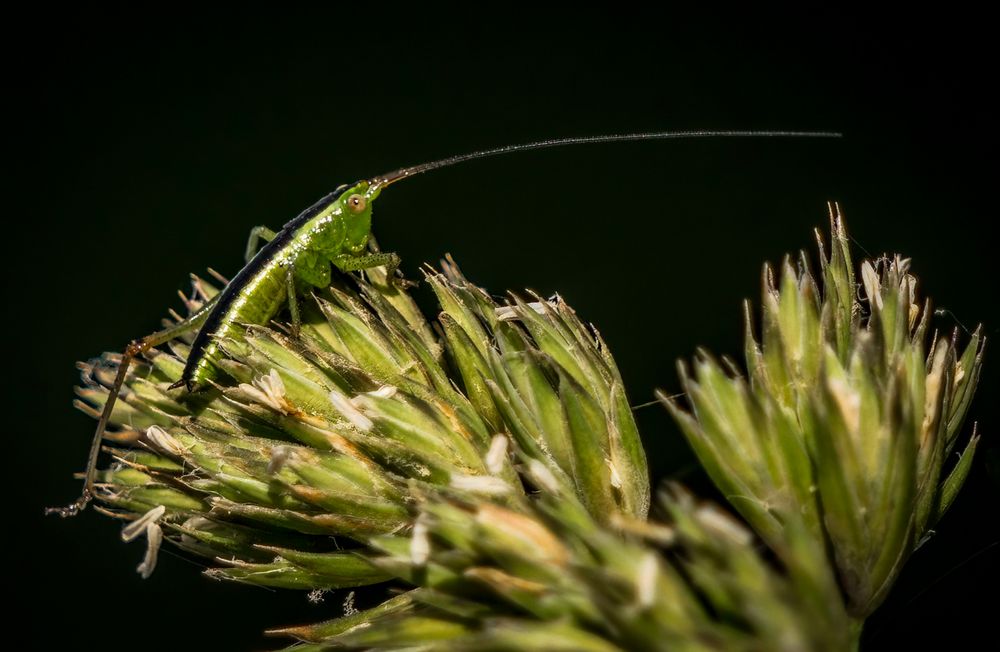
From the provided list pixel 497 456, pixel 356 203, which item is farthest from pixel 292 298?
pixel 497 456

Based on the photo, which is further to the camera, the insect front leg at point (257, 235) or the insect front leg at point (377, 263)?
the insect front leg at point (257, 235)

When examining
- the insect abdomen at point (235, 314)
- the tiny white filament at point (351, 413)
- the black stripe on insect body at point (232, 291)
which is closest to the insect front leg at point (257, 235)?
the black stripe on insect body at point (232, 291)

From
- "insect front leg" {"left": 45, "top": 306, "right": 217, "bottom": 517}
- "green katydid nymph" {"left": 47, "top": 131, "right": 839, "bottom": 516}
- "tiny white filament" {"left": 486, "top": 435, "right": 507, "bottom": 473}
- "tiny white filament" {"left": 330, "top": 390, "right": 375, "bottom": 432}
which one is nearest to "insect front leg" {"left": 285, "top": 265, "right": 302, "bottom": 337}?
"green katydid nymph" {"left": 47, "top": 131, "right": 839, "bottom": 516}

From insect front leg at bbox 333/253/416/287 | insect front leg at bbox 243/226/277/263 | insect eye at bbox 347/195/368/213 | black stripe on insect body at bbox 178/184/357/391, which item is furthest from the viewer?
insect front leg at bbox 243/226/277/263

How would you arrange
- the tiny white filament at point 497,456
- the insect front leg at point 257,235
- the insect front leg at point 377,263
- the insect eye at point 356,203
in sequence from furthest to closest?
1. the insect front leg at point 257,235
2. the insect eye at point 356,203
3. the insect front leg at point 377,263
4. the tiny white filament at point 497,456

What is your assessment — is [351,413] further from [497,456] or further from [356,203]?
[356,203]

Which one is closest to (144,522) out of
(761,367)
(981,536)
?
(761,367)

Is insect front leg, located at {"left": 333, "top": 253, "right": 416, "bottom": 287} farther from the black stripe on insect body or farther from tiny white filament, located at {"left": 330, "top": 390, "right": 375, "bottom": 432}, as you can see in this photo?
tiny white filament, located at {"left": 330, "top": 390, "right": 375, "bottom": 432}

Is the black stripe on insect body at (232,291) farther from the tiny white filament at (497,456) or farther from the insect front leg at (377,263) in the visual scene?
the tiny white filament at (497,456)
